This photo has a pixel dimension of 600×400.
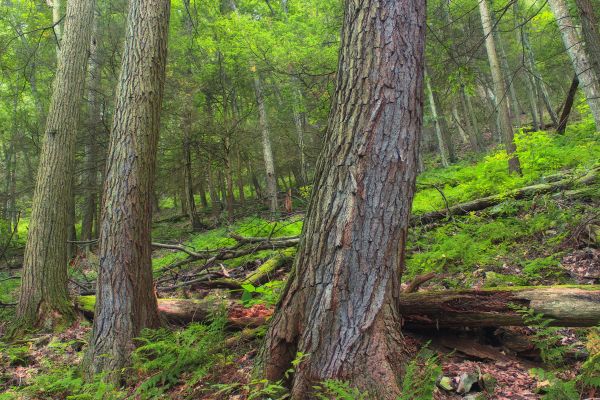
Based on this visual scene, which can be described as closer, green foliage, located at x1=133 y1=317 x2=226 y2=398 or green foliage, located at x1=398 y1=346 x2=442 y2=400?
green foliage, located at x1=398 y1=346 x2=442 y2=400

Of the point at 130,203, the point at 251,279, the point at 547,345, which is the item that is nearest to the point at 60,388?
the point at 130,203

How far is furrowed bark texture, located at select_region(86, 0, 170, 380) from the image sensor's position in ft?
11.9

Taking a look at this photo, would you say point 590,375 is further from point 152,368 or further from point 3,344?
point 3,344

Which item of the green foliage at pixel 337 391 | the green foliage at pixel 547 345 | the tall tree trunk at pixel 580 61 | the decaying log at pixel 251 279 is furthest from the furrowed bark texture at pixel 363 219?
the tall tree trunk at pixel 580 61

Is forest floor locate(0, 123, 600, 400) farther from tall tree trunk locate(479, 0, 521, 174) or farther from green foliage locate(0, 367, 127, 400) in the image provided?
tall tree trunk locate(479, 0, 521, 174)

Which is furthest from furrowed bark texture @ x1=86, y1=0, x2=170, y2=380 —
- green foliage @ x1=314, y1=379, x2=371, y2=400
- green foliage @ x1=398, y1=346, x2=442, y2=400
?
green foliage @ x1=398, y1=346, x2=442, y2=400

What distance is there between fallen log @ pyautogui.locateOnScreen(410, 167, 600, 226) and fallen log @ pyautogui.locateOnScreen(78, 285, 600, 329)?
12.8 ft

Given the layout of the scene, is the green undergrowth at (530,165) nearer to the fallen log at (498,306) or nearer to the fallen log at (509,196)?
the fallen log at (509,196)

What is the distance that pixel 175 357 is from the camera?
3.44 m

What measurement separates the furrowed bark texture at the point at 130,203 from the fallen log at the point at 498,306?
8.19 feet

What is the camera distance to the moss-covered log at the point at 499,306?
2785 mm

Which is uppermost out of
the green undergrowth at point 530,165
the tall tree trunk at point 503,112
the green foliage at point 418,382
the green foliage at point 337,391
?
the tall tree trunk at point 503,112

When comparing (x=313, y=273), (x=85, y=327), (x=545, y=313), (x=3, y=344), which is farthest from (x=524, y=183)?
(x=3, y=344)

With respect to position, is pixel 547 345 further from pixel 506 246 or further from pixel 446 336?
pixel 506 246
